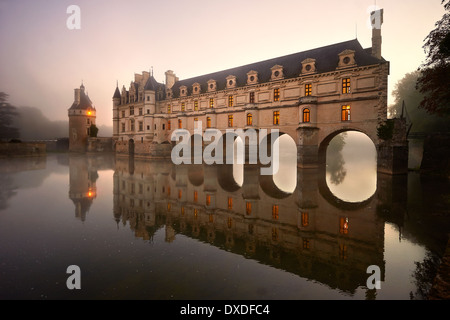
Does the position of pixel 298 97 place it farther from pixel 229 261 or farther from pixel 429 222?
pixel 229 261

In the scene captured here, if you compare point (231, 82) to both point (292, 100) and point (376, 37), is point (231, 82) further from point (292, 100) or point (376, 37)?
point (376, 37)

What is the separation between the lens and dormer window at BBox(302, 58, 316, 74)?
82.4ft

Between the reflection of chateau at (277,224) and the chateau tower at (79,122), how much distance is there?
48.5 meters

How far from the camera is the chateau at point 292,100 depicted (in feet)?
74.1

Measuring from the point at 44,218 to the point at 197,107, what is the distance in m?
29.7

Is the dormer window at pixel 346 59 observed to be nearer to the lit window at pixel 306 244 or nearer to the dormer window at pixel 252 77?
the dormer window at pixel 252 77

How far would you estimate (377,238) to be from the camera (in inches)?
288

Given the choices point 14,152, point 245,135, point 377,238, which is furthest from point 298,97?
point 14,152

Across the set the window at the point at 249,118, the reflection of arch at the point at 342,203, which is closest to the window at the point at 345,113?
the window at the point at 249,118

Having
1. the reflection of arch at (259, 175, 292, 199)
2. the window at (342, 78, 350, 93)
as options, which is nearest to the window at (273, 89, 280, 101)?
the window at (342, 78, 350, 93)

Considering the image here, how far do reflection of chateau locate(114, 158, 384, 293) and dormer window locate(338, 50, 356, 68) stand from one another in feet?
51.8

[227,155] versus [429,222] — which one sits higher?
[227,155]

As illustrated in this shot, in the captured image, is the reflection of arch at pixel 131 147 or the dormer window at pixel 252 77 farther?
the reflection of arch at pixel 131 147
